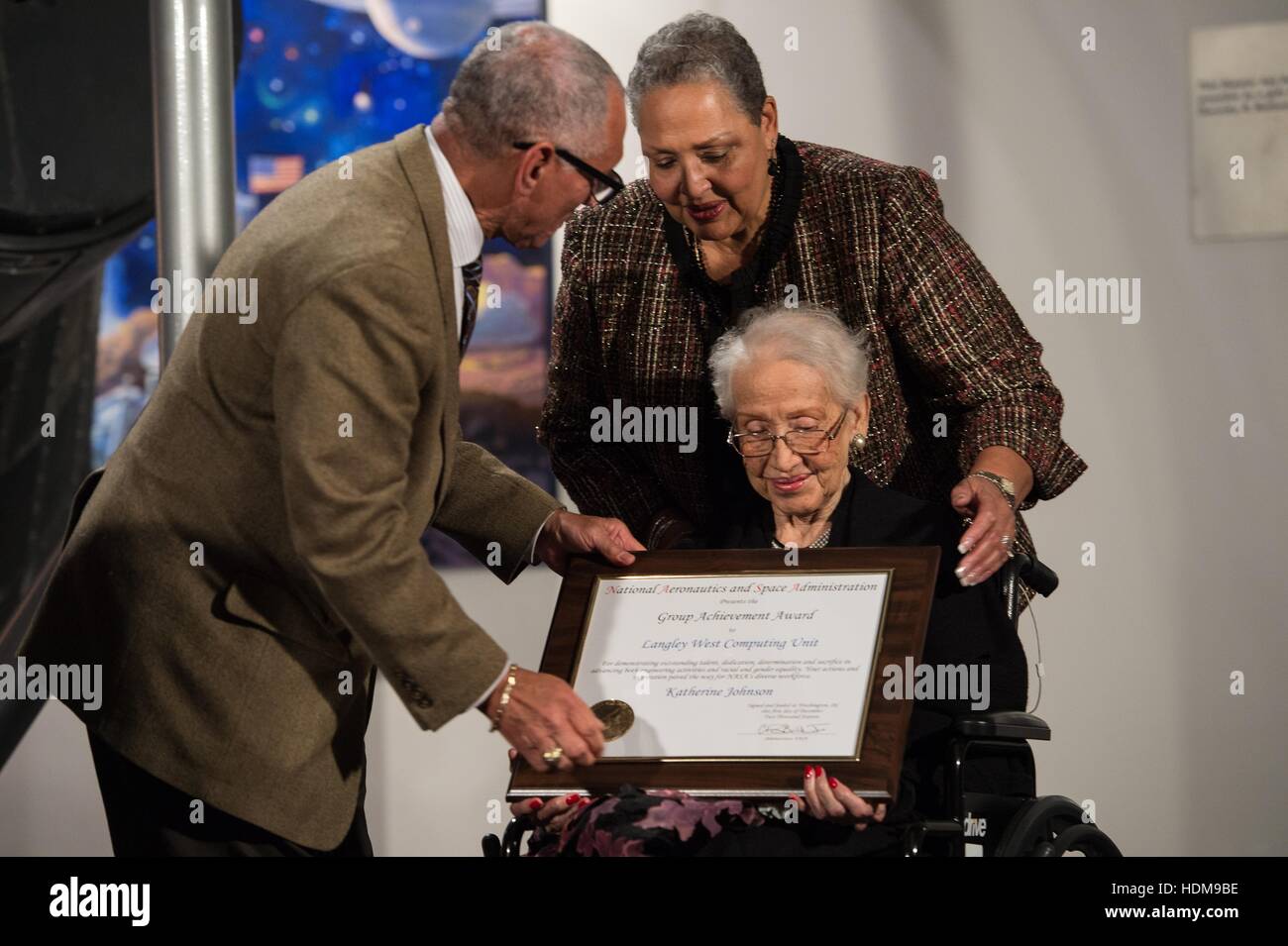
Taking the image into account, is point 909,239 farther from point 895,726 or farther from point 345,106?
point 345,106

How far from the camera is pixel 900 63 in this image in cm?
466

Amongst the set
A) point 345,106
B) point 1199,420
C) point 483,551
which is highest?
point 345,106

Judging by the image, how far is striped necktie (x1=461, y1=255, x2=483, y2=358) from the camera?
7.84 feet

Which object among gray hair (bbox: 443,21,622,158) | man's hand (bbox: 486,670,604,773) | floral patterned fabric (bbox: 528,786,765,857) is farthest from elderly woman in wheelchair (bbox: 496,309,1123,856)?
gray hair (bbox: 443,21,622,158)

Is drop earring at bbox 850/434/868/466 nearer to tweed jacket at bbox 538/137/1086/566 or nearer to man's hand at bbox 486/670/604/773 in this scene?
tweed jacket at bbox 538/137/1086/566

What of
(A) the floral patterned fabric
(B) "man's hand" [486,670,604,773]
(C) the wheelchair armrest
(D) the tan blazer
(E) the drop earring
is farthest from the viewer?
(E) the drop earring

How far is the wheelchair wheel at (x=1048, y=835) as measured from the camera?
2.60 metres

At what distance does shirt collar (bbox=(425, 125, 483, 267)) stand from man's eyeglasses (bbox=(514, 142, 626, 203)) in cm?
12

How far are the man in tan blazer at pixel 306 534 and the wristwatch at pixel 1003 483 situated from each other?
98 cm

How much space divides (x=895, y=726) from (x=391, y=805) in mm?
2858

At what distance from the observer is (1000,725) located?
8.59 ft

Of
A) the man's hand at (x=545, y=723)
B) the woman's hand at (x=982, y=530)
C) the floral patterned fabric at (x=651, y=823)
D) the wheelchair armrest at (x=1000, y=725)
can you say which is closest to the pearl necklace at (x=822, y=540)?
the woman's hand at (x=982, y=530)
